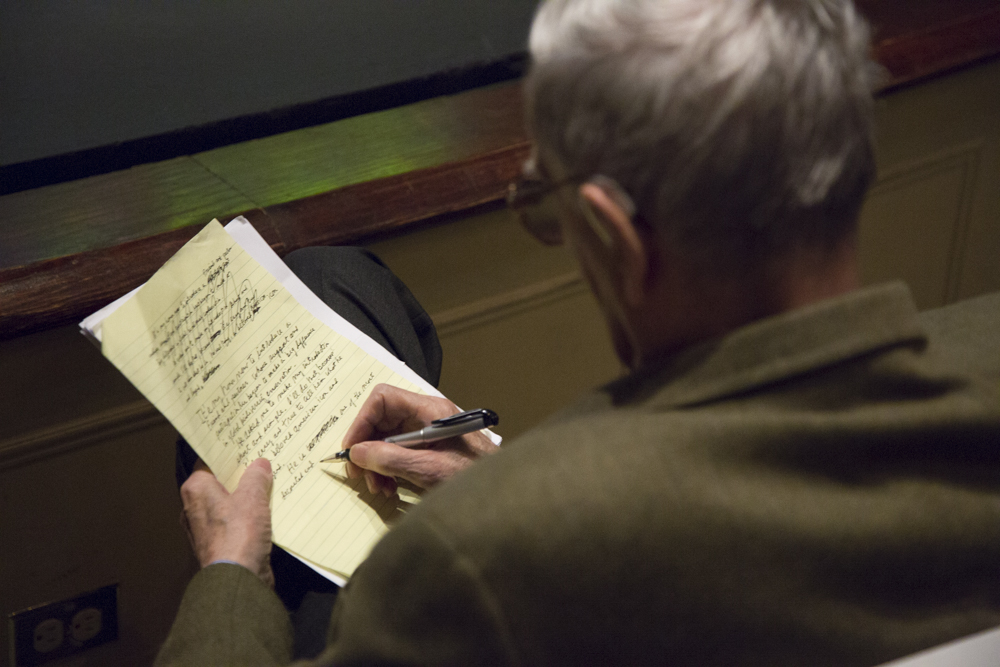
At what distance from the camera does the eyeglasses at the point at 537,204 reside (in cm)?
56

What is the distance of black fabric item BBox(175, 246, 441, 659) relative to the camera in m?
0.75

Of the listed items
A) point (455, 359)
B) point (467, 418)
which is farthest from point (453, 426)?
point (455, 359)

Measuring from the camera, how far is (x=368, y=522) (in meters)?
0.73

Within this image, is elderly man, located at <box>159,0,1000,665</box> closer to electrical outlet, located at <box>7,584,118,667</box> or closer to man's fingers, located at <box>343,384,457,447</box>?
man's fingers, located at <box>343,384,457,447</box>

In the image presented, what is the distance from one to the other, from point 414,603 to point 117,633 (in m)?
0.97

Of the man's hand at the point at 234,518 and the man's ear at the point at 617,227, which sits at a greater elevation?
the man's ear at the point at 617,227

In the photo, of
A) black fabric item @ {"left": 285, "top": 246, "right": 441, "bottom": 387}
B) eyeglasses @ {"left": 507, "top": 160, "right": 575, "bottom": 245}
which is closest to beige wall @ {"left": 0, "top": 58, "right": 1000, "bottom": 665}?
black fabric item @ {"left": 285, "top": 246, "right": 441, "bottom": 387}

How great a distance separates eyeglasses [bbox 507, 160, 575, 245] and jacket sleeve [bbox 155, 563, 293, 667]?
1.21 feet

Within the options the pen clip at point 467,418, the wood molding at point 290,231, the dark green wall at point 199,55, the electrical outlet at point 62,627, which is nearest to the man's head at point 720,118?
the pen clip at point 467,418

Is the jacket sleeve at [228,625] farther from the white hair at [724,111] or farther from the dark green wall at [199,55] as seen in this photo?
the dark green wall at [199,55]

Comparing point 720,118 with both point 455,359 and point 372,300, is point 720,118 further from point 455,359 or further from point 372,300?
point 455,359

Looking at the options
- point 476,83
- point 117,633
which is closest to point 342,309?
point 117,633

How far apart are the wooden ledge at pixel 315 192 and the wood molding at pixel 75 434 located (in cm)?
18

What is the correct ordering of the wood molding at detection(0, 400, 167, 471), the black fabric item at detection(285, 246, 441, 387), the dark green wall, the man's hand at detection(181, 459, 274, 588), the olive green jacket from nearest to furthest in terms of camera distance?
the olive green jacket < the man's hand at detection(181, 459, 274, 588) < the black fabric item at detection(285, 246, 441, 387) < the wood molding at detection(0, 400, 167, 471) < the dark green wall
